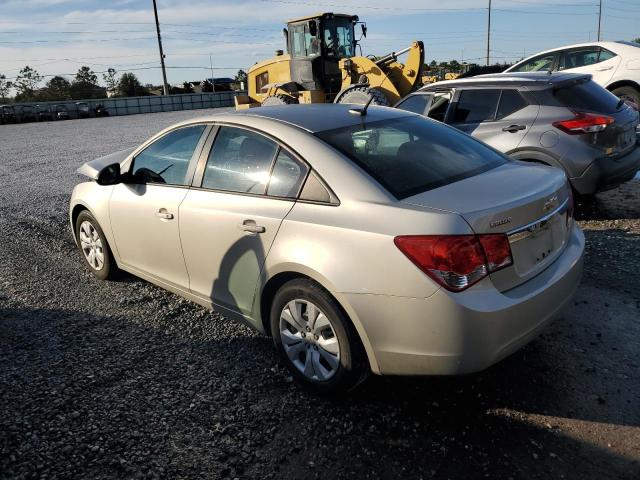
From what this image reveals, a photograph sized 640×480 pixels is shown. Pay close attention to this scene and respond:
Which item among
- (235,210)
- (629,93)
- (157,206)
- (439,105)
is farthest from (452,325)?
(629,93)

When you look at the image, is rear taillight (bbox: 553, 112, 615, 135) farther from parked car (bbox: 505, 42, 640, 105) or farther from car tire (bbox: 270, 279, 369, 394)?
parked car (bbox: 505, 42, 640, 105)

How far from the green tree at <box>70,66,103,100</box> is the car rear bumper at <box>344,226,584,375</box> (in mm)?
59798

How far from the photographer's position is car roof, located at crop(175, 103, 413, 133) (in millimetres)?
3387

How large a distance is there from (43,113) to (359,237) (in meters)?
42.7

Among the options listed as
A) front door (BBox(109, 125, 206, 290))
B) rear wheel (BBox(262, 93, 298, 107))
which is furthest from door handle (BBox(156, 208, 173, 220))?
rear wheel (BBox(262, 93, 298, 107))

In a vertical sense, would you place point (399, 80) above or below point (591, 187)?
above

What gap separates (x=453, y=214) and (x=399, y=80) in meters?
11.9

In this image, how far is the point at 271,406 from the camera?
3.02 m

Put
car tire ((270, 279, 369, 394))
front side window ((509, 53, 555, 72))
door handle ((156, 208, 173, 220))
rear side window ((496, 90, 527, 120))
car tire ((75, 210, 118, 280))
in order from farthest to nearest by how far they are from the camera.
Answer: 1. front side window ((509, 53, 555, 72))
2. rear side window ((496, 90, 527, 120))
3. car tire ((75, 210, 118, 280))
4. door handle ((156, 208, 173, 220))
5. car tire ((270, 279, 369, 394))

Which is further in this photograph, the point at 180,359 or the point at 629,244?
the point at 629,244

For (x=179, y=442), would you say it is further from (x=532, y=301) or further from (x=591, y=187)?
(x=591, y=187)

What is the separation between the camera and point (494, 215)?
2.53 meters

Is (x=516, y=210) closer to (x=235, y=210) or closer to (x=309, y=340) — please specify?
(x=309, y=340)

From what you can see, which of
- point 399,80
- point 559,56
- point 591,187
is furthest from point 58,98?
point 591,187
